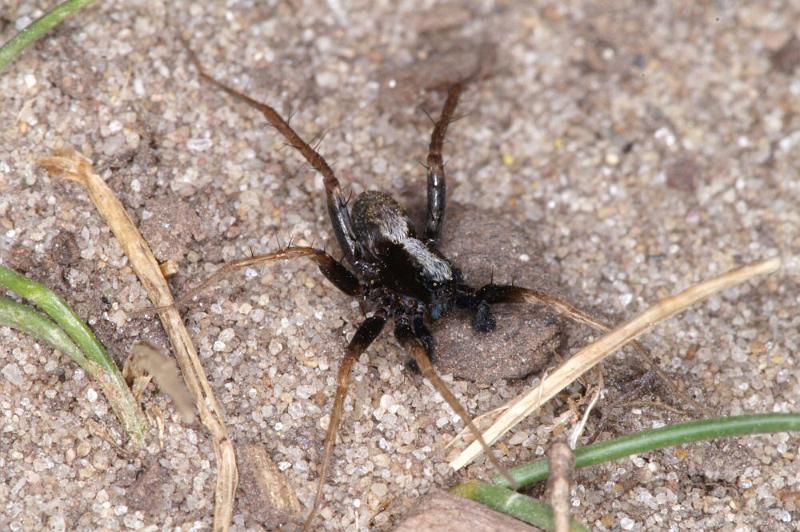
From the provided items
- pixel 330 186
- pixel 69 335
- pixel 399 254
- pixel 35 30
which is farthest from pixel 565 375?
pixel 35 30

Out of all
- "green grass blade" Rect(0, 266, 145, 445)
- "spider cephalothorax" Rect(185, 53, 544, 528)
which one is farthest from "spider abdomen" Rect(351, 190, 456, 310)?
"green grass blade" Rect(0, 266, 145, 445)

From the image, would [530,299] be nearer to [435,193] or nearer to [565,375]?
[565,375]

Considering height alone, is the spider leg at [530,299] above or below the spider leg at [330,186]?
below

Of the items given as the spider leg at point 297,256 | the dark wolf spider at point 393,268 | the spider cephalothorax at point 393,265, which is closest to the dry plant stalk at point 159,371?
the spider leg at point 297,256

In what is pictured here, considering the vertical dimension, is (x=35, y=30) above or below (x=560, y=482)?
above

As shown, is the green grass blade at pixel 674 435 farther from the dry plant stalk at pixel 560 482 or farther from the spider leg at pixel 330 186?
the spider leg at pixel 330 186
